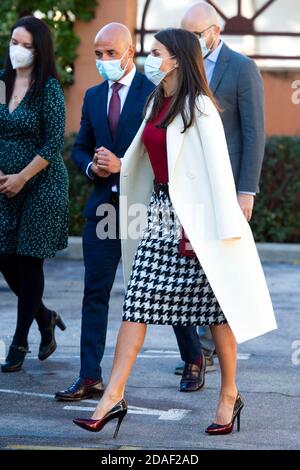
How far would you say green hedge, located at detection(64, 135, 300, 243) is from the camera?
1281cm

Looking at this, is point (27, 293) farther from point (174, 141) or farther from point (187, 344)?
point (174, 141)

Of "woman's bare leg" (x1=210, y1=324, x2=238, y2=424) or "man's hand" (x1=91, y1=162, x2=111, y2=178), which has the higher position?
"man's hand" (x1=91, y1=162, x2=111, y2=178)

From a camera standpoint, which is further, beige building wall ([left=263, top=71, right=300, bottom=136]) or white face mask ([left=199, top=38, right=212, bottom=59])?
beige building wall ([left=263, top=71, right=300, bottom=136])

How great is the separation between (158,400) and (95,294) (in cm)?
64

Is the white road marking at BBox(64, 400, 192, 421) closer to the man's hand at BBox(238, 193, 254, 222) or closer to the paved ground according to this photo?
the paved ground

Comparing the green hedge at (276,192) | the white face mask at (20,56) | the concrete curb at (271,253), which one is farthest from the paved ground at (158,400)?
the green hedge at (276,192)

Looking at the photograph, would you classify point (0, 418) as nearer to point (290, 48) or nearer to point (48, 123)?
point (48, 123)

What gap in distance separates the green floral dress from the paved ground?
763 millimetres

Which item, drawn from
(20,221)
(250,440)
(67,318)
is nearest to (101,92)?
(20,221)

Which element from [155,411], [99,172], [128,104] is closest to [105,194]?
[99,172]

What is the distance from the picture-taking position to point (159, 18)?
1386cm

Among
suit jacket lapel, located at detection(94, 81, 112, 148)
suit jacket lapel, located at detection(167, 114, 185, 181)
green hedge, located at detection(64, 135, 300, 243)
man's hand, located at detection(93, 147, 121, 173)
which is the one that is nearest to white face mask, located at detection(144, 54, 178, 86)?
suit jacket lapel, located at detection(167, 114, 185, 181)

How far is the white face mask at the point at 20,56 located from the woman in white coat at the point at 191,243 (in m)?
1.29

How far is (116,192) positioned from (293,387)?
143 centimetres
